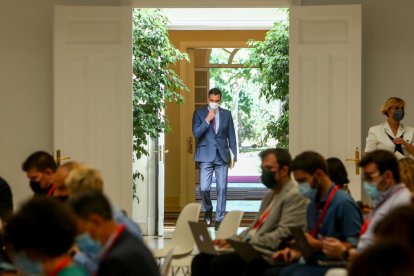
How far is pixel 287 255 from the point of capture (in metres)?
5.27

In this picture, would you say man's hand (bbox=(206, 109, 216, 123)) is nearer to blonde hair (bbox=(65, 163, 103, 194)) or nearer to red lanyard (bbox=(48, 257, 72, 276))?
blonde hair (bbox=(65, 163, 103, 194))

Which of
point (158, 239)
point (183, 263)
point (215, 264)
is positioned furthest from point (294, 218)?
point (158, 239)

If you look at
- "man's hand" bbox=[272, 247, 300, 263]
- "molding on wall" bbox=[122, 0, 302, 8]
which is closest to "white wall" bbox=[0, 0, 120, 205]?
"molding on wall" bbox=[122, 0, 302, 8]

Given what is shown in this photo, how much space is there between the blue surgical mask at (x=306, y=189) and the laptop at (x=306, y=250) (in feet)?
1.18

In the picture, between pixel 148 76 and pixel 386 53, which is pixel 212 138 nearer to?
pixel 148 76

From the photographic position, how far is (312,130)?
335 inches

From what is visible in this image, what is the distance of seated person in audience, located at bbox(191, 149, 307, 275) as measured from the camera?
17.9 ft

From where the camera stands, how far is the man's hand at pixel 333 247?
15.5ft

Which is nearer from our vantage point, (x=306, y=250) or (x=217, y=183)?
(x=306, y=250)

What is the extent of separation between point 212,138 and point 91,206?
337 inches

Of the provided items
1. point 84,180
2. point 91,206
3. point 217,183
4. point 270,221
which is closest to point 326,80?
point 270,221

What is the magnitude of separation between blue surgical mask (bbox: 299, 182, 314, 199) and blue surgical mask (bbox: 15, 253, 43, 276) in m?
2.73

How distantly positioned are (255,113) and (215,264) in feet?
59.5

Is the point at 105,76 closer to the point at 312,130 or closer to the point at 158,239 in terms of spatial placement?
the point at 312,130
